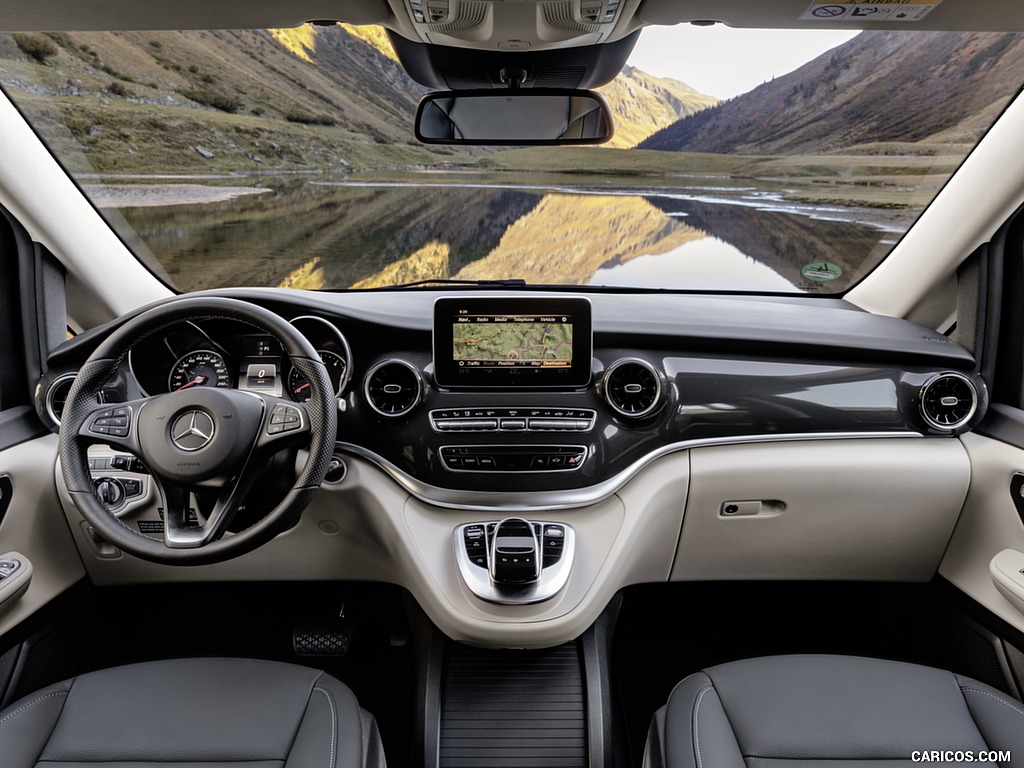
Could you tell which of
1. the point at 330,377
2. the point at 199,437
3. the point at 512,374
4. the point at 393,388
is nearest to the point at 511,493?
the point at 512,374

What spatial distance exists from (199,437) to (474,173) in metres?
1.32

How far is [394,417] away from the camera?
212cm

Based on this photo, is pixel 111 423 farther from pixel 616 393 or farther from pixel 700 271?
pixel 700 271

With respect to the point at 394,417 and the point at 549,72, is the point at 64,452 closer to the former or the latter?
the point at 394,417

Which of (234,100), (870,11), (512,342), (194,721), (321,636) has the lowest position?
(321,636)

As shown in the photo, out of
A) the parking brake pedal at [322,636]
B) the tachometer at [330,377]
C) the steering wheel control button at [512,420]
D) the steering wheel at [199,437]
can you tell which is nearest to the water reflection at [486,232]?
the tachometer at [330,377]

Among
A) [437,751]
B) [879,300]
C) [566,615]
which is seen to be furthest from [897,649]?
[437,751]

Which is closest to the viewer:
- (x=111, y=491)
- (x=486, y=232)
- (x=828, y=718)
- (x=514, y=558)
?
(x=828, y=718)

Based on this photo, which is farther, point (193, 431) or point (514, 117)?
point (514, 117)

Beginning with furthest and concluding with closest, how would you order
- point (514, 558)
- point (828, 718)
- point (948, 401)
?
1. point (948, 401)
2. point (514, 558)
3. point (828, 718)

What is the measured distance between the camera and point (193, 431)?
1.68 metres

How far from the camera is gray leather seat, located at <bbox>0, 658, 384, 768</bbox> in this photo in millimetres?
1515

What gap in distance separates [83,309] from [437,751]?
1.88 meters

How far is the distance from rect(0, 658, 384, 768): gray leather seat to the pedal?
0.81 meters
